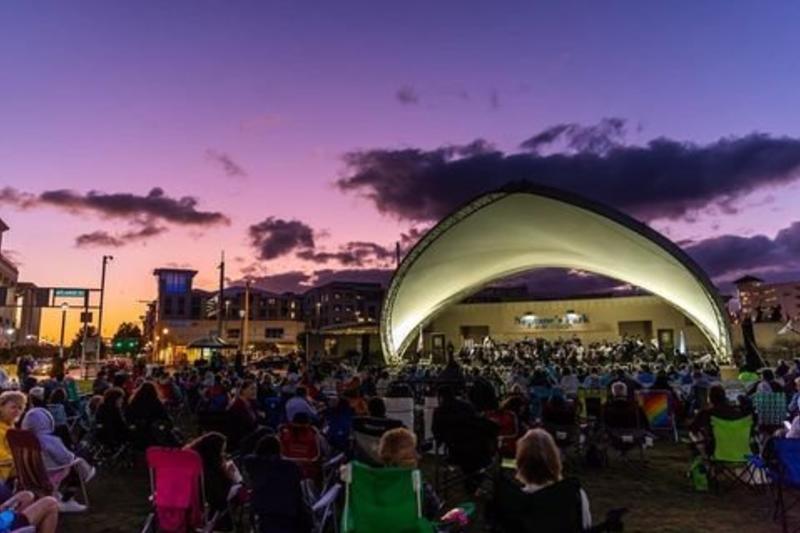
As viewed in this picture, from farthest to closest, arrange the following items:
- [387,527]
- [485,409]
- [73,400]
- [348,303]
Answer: [348,303] → [73,400] → [485,409] → [387,527]

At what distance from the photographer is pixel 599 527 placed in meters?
3.55

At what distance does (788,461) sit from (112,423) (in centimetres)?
853

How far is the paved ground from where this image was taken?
6.40m

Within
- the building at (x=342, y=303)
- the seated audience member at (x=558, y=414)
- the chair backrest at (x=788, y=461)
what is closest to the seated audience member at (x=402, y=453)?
the chair backrest at (x=788, y=461)

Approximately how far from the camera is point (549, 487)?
136 inches

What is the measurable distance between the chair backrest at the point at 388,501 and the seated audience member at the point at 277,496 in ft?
1.94

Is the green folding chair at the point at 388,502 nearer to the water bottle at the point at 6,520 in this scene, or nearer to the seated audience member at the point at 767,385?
the water bottle at the point at 6,520

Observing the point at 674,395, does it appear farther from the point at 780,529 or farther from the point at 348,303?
the point at 348,303

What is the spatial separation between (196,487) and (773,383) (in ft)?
35.6

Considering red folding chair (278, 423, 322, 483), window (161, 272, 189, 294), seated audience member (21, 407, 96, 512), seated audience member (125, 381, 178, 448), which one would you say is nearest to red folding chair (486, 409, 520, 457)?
red folding chair (278, 423, 322, 483)

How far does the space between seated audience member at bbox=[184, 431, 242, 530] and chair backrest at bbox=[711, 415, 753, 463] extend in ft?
18.5

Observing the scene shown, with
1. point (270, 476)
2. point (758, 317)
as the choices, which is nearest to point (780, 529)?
point (270, 476)

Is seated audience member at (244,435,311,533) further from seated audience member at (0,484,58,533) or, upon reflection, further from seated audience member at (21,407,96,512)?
seated audience member at (21,407,96,512)

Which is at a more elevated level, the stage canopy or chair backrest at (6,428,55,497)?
the stage canopy
